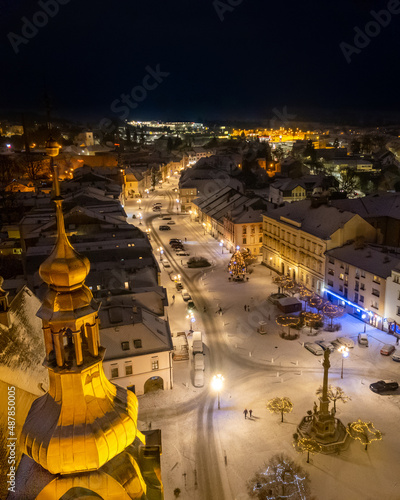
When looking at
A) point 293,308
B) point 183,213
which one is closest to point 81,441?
point 293,308

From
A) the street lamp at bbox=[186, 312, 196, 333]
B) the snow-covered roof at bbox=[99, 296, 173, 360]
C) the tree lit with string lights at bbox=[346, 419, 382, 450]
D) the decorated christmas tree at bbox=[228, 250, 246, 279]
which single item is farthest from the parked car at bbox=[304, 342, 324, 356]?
the decorated christmas tree at bbox=[228, 250, 246, 279]

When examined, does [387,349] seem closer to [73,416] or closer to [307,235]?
[307,235]

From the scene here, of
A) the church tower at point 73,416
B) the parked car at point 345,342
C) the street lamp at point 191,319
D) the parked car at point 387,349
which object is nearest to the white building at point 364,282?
the parked car at point 387,349

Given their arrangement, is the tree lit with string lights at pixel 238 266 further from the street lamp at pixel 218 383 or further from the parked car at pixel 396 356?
the street lamp at pixel 218 383

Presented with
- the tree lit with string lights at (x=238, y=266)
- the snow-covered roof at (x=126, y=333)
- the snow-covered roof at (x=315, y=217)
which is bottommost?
the tree lit with string lights at (x=238, y=266)

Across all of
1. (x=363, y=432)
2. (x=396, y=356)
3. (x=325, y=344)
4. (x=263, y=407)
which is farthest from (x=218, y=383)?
(x=396, y=356)

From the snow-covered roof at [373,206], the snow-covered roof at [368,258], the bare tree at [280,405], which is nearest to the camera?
the bare tree at [280,405]

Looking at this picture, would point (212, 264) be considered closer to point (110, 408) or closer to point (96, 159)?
point (110, 408)
